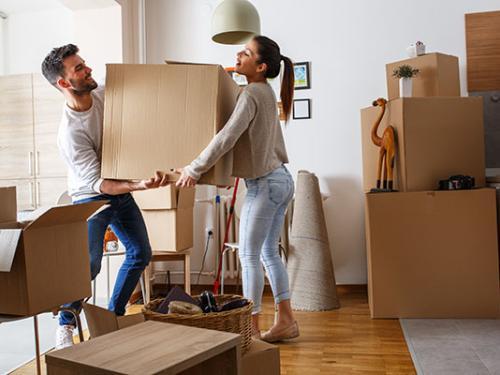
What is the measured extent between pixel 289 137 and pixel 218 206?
0.72 metres

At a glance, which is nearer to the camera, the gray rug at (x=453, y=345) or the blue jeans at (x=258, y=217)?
the gray rug at (x=453, y=345)

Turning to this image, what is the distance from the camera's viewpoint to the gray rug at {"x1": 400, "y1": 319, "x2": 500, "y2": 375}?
7.35 ft

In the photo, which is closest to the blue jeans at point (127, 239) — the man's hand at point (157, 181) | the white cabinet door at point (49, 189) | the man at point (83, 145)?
the man at point (83, 145)

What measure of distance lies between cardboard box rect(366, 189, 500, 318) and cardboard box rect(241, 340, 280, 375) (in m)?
1.46

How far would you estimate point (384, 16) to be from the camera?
3824mm

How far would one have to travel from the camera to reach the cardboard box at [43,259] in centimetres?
157

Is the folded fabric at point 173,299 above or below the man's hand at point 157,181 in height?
below

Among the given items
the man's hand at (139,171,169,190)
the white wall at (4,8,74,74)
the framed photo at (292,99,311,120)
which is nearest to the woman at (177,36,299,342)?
the man's hand at (139,171,169,190)

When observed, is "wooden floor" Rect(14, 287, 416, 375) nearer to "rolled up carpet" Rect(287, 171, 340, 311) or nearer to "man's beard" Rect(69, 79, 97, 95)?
"rolled up carpet" Rect(287, 171, 340, 311)

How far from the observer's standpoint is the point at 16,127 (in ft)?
14.5

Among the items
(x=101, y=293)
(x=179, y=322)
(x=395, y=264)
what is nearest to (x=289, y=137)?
(x=395, y=264)

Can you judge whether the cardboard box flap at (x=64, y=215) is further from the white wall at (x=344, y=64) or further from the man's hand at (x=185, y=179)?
the white wall at (x=344, y=64)

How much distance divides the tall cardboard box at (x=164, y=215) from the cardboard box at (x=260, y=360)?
1.67 m

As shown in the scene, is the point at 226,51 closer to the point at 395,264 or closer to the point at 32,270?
the point at 395,264
